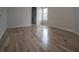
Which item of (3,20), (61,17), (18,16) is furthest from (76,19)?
(3,20)

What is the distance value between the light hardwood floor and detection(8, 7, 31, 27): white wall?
8 centimetres

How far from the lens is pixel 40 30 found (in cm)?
186

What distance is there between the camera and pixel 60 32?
1.83 meters

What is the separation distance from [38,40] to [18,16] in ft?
1.52

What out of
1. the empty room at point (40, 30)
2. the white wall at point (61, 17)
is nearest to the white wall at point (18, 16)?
the empty room at point (40, 30)

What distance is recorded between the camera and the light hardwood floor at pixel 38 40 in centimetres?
176

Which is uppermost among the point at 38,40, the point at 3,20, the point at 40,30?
the point at 3,20

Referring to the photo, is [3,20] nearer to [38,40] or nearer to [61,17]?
[38,40]

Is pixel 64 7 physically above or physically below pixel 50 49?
above

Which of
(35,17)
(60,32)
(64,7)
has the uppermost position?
(64,7)
